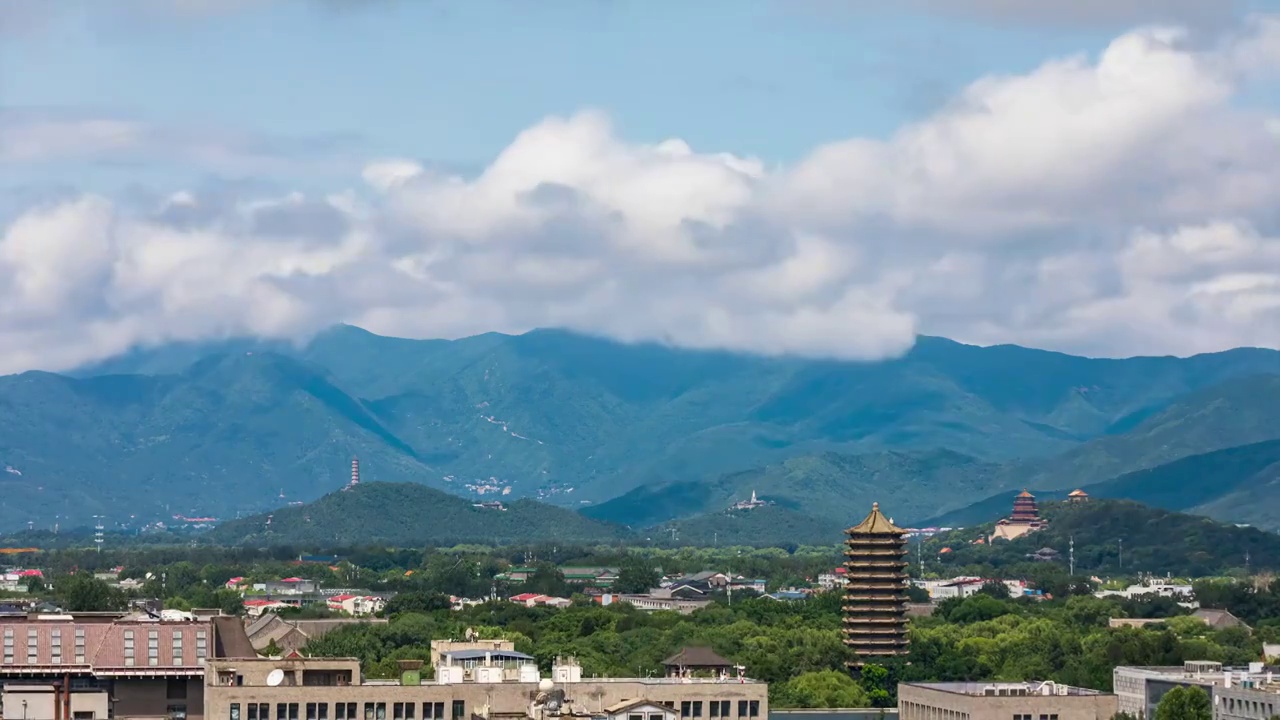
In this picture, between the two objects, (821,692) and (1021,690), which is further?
(821,692)

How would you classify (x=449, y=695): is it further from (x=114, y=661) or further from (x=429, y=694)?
(x=114, y=661)

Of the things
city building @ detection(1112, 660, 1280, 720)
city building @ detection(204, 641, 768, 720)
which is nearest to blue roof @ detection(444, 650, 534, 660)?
city building @ detection(204, 641, 768, 720)

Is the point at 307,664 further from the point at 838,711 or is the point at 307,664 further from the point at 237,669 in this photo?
the point at 838,711

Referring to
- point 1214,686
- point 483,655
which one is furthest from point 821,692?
point 483,655

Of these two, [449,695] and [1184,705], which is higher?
[449,695]

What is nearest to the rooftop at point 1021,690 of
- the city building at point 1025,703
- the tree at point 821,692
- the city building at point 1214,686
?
the city building at point 1025,703

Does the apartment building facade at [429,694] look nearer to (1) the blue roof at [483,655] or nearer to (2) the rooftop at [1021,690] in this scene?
(1) the blue roof at [483,655]
